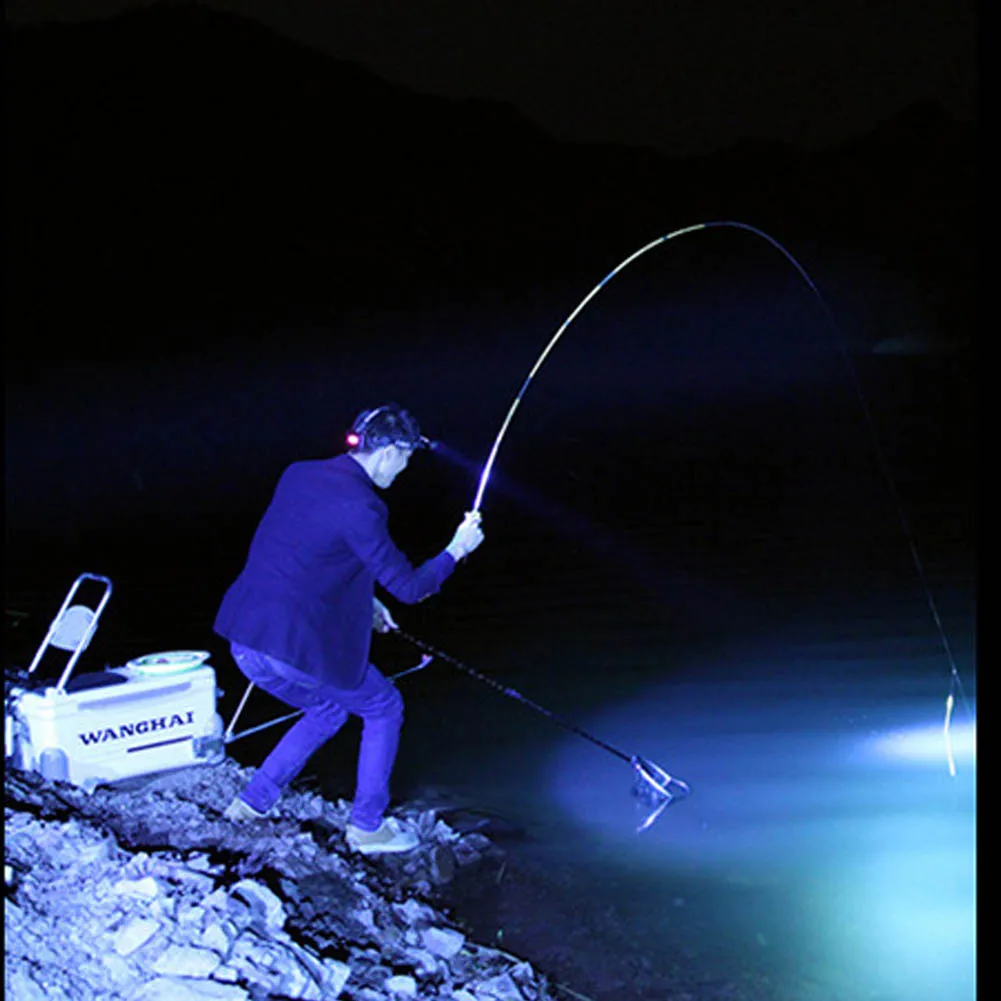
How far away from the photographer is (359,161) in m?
103

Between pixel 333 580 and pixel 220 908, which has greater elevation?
pixel 333 580

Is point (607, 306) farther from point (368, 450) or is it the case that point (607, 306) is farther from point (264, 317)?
point (368, 450)

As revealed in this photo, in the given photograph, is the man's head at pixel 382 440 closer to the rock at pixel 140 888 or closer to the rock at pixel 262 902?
the rock at pixel 262 902

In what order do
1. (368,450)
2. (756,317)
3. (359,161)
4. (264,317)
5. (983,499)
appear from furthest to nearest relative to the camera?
(359,161) < (756,317) < (264,317) < (368,450) < (983,499)

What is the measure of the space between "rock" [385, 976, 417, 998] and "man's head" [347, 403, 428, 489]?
178cm

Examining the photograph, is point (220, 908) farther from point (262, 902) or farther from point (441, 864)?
point (441, 864)

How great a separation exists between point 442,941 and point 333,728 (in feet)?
3.45

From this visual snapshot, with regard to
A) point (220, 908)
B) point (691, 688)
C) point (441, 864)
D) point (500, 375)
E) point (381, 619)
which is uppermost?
point (500, 375)

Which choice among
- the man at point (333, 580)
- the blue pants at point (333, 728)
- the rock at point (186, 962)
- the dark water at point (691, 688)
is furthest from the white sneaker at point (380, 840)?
the rock at point (186, 962)

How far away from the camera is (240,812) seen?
475 centimetres

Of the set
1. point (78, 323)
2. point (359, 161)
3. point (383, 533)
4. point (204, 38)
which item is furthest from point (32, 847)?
point (204, 38)

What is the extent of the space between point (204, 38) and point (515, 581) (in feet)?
389

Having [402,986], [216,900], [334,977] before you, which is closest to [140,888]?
[216,900]

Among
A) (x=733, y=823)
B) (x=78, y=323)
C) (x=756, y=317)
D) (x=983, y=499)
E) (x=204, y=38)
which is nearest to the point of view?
(x=983, y=499)
